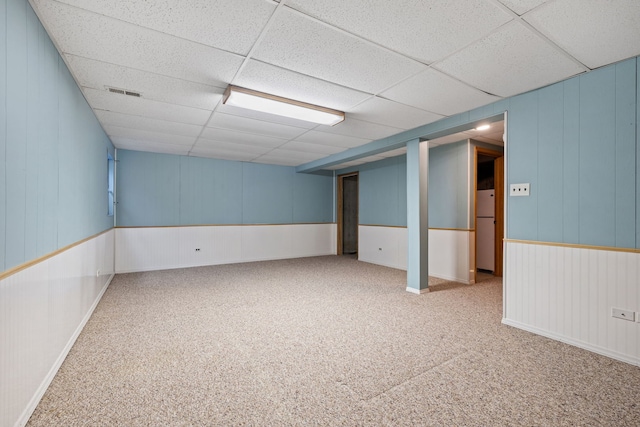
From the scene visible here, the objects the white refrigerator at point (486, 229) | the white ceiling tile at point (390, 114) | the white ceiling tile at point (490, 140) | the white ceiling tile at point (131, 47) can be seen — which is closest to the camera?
the white ceiling tile at point (131, 47)

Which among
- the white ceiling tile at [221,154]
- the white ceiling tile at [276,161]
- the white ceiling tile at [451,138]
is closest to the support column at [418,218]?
the white ceiling tile at [451,138]

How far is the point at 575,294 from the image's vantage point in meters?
2.53

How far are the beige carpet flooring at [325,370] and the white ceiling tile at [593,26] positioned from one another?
233 cm

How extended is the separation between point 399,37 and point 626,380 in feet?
9.16

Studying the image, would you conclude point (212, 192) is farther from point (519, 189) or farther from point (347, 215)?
point (519, 189)

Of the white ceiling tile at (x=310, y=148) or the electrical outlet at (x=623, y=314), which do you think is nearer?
the electrical outlet at (x=623, y=314)

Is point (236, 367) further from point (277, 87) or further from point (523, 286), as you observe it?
point (523, 286)

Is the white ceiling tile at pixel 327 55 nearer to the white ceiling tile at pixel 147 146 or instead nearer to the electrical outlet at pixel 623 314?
the electrical outlet at pixel 623 314

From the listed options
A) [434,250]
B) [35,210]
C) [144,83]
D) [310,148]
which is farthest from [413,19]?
[434,250]

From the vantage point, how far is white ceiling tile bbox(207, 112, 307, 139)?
12.0 ft

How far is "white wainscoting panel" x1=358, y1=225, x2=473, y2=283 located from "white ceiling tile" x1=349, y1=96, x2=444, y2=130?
220 centimetres

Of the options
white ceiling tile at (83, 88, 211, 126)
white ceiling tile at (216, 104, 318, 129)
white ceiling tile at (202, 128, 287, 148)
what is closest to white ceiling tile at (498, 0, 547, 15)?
white ceiling tile at (216, 104, 318, 129)

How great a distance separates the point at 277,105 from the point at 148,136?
2.71m

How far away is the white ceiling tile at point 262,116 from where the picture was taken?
334 cm
